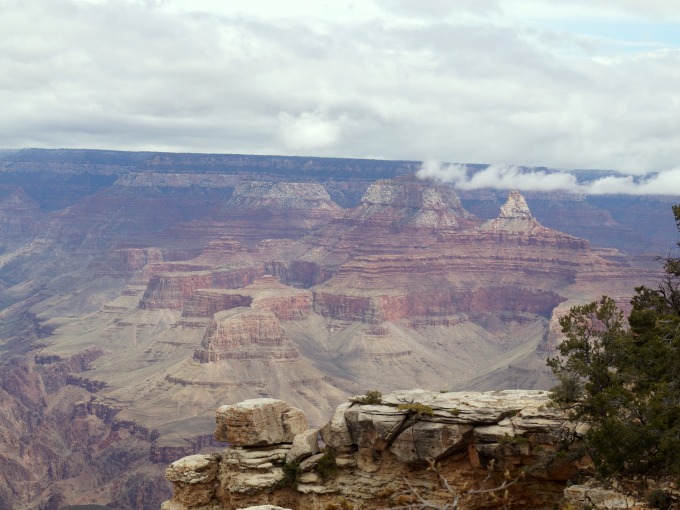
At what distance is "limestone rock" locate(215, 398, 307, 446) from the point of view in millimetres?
51562

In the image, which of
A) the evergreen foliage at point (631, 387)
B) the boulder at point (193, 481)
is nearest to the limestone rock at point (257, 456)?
the boulder at point (193, 481)

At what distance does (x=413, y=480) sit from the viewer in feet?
159

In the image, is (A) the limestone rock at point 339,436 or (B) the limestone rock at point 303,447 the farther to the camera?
(B) the limestone rock at point 303,447

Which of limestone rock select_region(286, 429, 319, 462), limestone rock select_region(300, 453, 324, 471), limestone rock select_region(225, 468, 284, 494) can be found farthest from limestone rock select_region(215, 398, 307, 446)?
limestone rock select_region(300, 453, 324, 471)

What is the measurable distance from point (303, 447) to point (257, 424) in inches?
104

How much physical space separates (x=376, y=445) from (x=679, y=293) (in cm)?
1634

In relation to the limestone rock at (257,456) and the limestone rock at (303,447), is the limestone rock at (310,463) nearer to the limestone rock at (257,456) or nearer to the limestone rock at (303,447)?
the limestone rock at (303,447)

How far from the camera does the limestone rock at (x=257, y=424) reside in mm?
51562

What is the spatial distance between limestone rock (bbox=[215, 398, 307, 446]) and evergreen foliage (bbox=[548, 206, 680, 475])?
553 inches

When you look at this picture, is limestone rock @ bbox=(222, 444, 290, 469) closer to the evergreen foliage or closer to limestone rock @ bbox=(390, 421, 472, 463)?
limestone rock @ bbox=(390, 421, 472, 463)

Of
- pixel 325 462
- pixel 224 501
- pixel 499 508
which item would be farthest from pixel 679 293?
pixel 224 501

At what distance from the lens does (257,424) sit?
5169 centimetres

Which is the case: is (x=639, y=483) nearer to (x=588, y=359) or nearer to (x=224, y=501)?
(x=588, y=359)

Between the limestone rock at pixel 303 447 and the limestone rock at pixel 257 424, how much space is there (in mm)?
844
